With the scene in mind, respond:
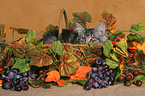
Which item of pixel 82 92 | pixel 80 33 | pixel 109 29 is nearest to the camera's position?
pixel 82 92

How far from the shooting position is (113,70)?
2.81 ft

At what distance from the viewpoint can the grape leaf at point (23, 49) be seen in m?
0.81

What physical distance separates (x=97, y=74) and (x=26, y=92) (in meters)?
0.34

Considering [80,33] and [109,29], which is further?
[80,33]

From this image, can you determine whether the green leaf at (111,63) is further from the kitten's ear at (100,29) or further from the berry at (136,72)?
the kitten's ear at (100,29)

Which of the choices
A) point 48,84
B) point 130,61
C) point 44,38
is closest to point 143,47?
point 130,61

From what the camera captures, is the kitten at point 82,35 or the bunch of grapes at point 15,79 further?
the kitten at point 82,35

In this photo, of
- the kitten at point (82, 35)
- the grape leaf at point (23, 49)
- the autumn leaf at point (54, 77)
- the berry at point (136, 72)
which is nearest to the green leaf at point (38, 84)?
the autumn leaf at point (54, 77)

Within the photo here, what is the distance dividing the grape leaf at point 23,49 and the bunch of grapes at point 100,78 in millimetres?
292

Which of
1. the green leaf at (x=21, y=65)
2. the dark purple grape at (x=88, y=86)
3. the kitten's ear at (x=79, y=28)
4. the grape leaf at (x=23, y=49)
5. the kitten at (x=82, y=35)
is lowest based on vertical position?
the dark purple grape at (x=88, y=86)

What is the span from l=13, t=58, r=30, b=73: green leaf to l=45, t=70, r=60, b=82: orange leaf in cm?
11

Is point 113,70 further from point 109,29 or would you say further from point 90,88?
point 109,29

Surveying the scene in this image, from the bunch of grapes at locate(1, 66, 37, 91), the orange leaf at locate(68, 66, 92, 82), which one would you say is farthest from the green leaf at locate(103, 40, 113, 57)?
the bunch of grapes at locate(1, 66, 37, 91)

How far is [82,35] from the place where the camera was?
1.31m
